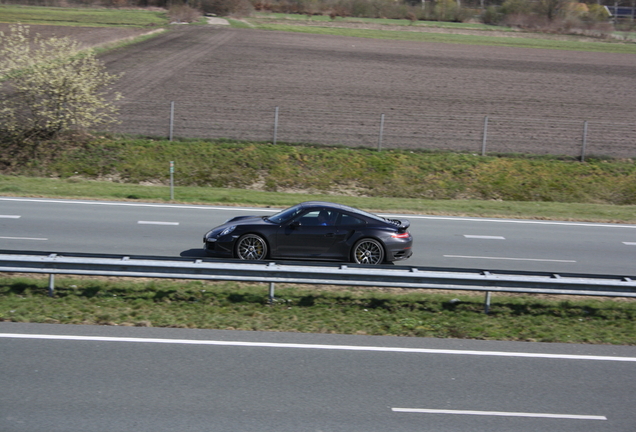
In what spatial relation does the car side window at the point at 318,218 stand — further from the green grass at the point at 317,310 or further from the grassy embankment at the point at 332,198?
the grassy embankment at the point at 332,198

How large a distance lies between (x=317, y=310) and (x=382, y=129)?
638 inches

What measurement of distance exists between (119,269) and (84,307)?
0.83 meters

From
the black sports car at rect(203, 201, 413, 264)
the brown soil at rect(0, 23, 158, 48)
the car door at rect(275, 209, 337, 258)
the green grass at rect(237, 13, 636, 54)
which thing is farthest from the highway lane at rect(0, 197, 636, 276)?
the green grass at rect(237, 13, 636, 54)

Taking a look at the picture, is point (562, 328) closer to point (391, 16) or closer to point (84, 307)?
point (84, 307)

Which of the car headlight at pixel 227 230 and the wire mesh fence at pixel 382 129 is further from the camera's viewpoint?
the wire mesh fence at pixel 382 129

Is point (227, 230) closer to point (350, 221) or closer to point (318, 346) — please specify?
point (350, 221)

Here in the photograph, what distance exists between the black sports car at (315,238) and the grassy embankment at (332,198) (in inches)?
59.5

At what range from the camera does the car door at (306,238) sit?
40.4 ft

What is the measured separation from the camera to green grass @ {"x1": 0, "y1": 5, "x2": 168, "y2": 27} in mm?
47678

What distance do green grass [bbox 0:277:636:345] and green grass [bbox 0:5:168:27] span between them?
4235cm

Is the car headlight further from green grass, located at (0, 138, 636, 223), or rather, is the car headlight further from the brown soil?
the brown soil

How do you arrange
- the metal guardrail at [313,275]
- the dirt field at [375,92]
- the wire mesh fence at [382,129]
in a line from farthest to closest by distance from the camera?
the dirt field at [375,92] < the wire mesh fence at [382,129] < the metal guardrail at [313,275]

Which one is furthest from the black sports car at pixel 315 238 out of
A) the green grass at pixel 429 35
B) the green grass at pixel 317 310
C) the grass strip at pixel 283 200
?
the green grass at pixel 429 35

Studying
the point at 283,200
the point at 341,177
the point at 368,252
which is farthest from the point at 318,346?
the point at 341,177
